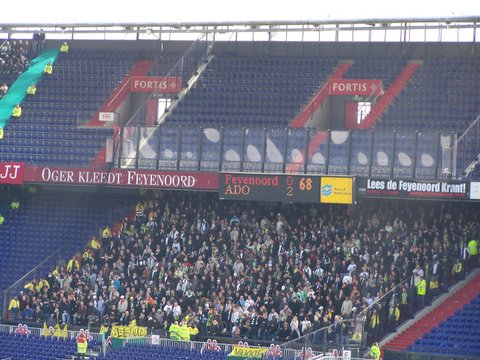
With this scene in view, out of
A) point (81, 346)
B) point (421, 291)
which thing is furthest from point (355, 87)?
point (81, 346)

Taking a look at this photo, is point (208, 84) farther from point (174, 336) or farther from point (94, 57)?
point (174, 336)

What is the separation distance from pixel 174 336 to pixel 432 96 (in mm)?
10974

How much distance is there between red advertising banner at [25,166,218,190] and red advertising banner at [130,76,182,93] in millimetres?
4690

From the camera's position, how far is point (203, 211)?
39.0m

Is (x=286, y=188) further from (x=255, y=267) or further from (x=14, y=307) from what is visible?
(x=14, y=307)

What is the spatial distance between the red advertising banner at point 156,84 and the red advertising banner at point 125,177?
4.69 metres

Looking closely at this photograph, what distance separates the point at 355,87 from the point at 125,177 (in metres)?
7.82

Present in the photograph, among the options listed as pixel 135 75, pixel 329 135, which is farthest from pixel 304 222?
pixel 135 75

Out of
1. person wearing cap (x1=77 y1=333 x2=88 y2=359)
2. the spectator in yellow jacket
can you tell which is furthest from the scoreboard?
the spectator in yellow jacket

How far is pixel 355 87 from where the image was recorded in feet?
133

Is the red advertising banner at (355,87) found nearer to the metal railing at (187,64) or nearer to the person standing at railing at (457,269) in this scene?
the metal railing at (187,64)

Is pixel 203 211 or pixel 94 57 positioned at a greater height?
pixel 94 57

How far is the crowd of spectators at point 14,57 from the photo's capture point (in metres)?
44.8

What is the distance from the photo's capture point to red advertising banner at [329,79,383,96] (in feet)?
132
